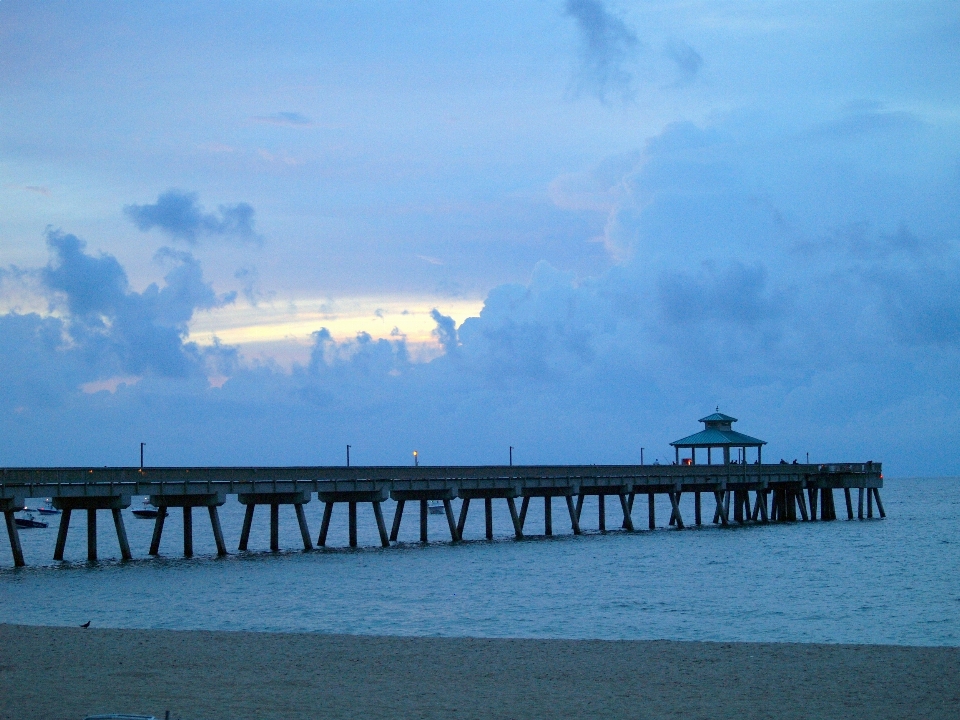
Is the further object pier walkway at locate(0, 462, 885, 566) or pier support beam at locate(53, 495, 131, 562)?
pier support beam at locate(53, 495, 131, 562)

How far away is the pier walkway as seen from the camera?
4345 cm

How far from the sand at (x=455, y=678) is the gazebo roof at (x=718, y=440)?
5753 cm

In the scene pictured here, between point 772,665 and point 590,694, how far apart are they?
4.39 metres

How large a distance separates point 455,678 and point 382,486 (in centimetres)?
3399

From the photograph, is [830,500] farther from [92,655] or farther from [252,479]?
[92,655]

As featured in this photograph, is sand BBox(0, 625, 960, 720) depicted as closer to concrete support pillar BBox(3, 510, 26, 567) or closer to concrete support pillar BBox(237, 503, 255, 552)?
concrete support pillar BBox(3, 510, 26, 567)

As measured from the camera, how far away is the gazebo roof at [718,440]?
8038 centimetres

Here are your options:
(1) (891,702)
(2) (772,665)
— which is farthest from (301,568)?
(1) (891,702)

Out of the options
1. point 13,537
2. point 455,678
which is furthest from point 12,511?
point 455,678

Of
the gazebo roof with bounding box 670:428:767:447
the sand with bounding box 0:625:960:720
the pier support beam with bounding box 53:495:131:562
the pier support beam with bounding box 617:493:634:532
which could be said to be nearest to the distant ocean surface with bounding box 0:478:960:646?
the pier support beam with bounding box 53:495:131:562

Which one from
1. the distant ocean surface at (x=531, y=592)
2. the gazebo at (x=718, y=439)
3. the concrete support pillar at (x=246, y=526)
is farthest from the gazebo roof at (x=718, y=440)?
the concrete support pillar at (x=246, y=526)

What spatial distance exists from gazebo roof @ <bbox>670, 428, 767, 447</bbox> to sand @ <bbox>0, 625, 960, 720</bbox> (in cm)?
5753

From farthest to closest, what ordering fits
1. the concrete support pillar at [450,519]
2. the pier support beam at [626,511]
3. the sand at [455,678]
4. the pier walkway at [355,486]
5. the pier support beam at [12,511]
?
the pier support beam at [626,511]
the concrete support pillar at [450,519]
the pier walkway at [355,486]
the pier support beam at [12,511]
the sand at [455,678]

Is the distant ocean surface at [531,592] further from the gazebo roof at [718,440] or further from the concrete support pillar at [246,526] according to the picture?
the gazebo roof at [718,440]
